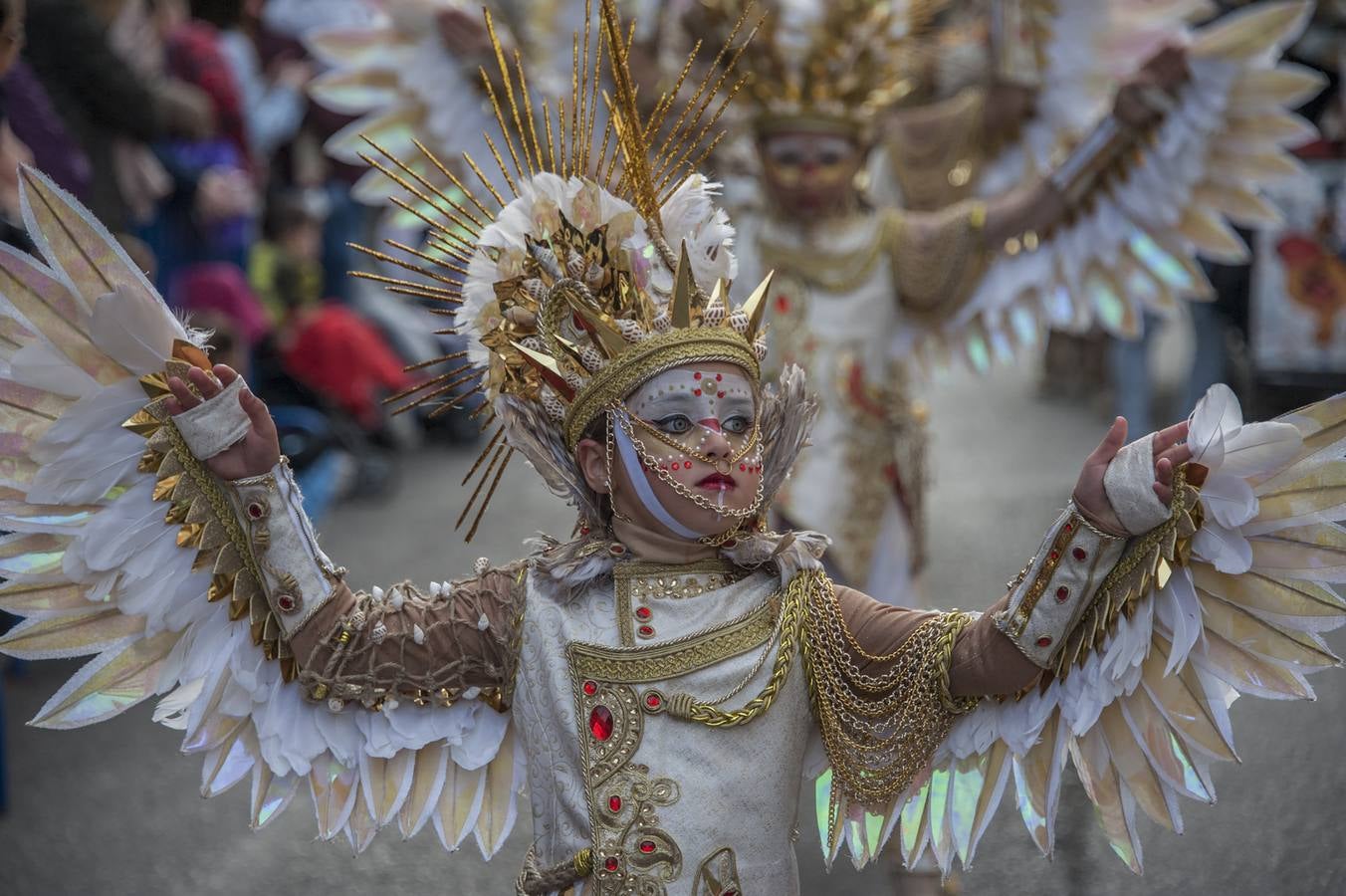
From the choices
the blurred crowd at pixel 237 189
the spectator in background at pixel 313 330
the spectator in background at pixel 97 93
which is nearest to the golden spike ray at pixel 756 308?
the blurred crowd at pixel 237 189

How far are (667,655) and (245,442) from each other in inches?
29.4

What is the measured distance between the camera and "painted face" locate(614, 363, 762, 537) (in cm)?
279

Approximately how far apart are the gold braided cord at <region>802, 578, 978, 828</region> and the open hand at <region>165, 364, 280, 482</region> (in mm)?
911

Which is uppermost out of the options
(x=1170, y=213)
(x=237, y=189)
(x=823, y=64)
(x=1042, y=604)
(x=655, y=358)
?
(x=237, y=189)

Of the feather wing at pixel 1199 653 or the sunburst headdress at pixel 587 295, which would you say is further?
the sunburst headdress at pixel 587 295

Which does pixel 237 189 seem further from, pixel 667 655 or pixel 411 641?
pixel 667 655

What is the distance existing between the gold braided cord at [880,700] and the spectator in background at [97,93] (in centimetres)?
414

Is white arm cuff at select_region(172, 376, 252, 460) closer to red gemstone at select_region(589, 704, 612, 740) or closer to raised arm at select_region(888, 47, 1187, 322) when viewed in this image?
red gemstone at select_region(589, 704, 612, 740)

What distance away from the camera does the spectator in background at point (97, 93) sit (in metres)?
6.23

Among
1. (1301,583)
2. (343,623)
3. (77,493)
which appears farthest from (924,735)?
(77,493)

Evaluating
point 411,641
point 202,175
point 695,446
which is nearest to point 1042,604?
point 695,446

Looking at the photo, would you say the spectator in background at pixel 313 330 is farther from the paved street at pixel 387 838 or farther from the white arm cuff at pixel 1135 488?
the white arm cuff at pixel 1135 488

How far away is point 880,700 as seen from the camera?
112 inches

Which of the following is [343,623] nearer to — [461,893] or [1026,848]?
[461,893]
